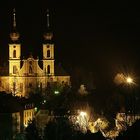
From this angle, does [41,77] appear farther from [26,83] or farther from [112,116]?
[112,116]

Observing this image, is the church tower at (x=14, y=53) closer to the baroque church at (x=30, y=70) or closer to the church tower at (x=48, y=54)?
the baroque church at (x=30, y=70)

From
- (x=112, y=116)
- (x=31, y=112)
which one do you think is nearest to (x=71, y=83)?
(x=31, y=112)

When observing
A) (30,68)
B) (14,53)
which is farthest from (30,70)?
(14,53)

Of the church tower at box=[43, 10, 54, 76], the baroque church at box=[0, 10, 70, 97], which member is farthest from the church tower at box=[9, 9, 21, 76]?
the church tower at box=[43, 10, 54, 76]

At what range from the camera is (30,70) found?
99.6 meters

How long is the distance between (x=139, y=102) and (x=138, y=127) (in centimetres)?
2184

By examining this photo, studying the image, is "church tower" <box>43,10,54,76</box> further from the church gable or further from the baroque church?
the church gable

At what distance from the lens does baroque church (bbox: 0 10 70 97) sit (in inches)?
3871

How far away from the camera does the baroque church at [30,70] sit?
9831cm

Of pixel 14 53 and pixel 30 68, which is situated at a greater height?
pixel 14 53

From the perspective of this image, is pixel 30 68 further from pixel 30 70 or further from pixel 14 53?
pixel 14 53

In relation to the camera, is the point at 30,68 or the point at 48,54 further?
the point at 30,68

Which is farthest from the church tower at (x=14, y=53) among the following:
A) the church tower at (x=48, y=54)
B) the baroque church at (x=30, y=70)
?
the church tower at (x=48, y=54)

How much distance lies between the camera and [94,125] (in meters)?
49.2
